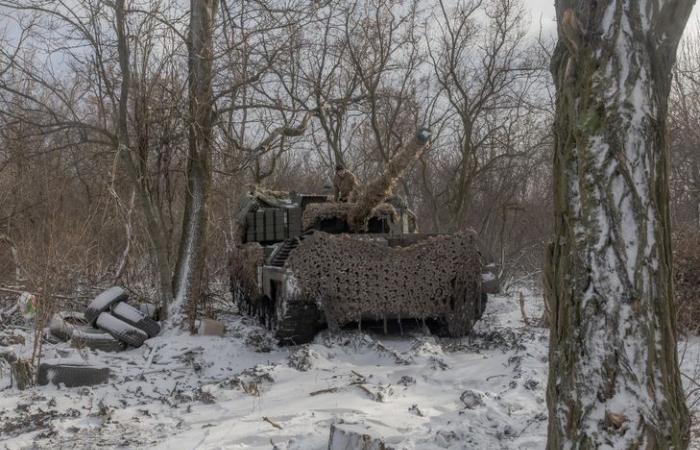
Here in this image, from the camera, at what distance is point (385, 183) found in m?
8.81

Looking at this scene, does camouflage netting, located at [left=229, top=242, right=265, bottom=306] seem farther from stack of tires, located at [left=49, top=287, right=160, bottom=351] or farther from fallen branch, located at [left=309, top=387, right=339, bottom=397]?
fallen branch, located at [left=309, top=387, right=339, bottom=397]

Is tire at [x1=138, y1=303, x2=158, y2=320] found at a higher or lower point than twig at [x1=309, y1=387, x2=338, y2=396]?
higher

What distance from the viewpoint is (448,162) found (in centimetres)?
2425

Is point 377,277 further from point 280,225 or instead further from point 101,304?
point 101,304

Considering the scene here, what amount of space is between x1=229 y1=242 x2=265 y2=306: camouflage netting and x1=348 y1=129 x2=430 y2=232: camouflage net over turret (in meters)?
1.60

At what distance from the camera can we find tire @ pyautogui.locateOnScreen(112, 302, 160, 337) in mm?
9523

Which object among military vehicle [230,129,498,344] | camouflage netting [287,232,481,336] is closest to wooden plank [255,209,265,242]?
military vehicle [230,129,498,344]

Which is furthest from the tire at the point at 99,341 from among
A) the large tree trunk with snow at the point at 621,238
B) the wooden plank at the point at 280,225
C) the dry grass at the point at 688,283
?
the large tree trunk with snow at the point at 621,238

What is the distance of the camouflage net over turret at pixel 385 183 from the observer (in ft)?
26.6

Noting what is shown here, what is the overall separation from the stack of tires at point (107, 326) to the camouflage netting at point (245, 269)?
1.66 meters

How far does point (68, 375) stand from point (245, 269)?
201 inches

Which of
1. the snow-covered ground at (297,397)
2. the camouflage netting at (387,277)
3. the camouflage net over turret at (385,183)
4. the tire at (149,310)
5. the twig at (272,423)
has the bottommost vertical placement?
the snow-covered ground at (297,397)

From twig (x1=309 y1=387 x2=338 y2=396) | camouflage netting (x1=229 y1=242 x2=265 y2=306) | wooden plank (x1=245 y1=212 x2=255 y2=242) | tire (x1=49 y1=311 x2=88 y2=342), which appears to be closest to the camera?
twig (x1=309 y1=387 x2=338 y2=396)

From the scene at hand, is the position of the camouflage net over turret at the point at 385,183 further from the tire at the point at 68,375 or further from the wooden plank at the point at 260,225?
the tire at the point at 68,375
